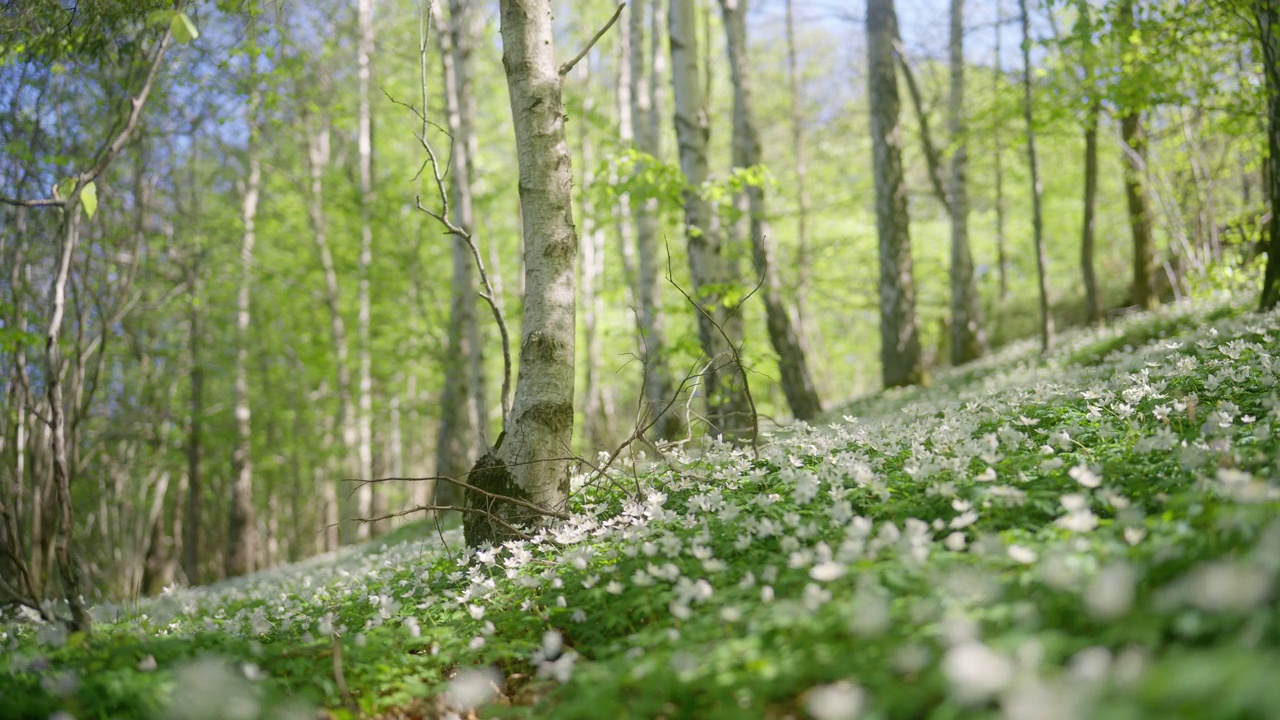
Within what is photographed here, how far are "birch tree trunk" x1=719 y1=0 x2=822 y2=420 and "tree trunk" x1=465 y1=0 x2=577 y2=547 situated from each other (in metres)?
6.68

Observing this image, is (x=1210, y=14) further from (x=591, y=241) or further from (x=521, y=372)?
(x=591, y=241)

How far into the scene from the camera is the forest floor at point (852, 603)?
1.63m

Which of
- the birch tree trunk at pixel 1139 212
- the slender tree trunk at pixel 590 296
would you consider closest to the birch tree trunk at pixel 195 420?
the slender tree trunk at pixel 590 296

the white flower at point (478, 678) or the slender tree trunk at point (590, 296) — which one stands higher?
the slender tree trunk at point (590, 296)

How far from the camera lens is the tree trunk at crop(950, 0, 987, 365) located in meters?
14.6

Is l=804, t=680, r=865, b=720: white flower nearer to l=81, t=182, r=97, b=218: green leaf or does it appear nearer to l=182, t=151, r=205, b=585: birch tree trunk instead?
l=81, t=182, r=97, b=218: green leaf

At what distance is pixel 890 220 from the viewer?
12.7 meters

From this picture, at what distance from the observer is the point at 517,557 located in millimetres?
3961

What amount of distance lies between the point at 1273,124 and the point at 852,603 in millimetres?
8601

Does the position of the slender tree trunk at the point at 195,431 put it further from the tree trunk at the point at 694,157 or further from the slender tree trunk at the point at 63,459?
the slender tree trunk at the point at 63,459

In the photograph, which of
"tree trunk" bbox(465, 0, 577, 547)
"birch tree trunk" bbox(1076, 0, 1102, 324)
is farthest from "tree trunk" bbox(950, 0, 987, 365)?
"tree trunk" bbox(465, 0, 577, 547)

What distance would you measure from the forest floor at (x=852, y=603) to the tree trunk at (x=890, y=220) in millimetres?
7994

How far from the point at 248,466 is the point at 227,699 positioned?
15867 millimetres

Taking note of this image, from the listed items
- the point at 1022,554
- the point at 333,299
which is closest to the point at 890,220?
the point at 1022,554
